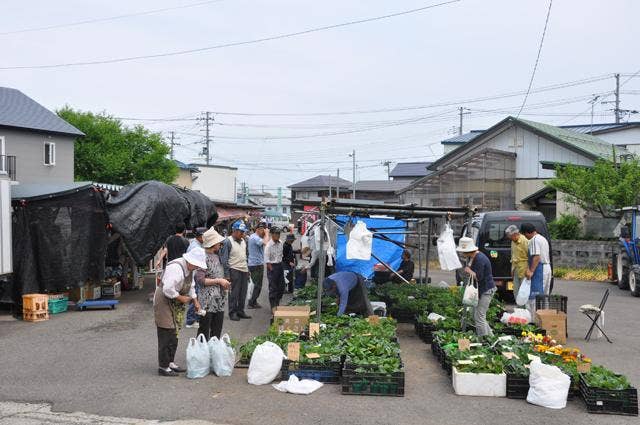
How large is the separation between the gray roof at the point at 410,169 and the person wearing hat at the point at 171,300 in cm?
5588

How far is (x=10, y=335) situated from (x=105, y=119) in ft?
117

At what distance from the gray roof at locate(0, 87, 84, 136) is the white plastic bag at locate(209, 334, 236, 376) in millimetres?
28814

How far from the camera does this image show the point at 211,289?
30.1 feet

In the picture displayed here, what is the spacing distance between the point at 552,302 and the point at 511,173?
22.0 m

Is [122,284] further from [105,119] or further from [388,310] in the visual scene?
[105,119]

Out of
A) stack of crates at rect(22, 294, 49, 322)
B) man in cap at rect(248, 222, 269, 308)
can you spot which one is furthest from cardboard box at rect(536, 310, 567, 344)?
stack of crates at rect(22, 294, 49, 322)

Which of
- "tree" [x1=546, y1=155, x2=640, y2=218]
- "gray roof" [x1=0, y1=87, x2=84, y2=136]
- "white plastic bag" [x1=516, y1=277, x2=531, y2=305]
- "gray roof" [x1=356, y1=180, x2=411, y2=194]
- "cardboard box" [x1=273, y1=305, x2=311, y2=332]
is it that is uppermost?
"gray roof" [x1=0, y1=87, x2=84, y2=136]

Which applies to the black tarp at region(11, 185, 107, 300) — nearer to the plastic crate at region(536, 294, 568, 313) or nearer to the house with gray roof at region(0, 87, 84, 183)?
the plastic crate at region(536, 294, 568, 313)

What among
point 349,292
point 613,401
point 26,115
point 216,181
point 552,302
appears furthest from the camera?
point 216,181

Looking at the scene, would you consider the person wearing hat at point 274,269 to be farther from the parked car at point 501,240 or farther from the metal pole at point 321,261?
the parked car at point 501,240

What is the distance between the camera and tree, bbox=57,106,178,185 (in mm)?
42938

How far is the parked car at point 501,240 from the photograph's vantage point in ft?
52.3

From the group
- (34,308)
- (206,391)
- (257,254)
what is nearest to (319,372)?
(206,391)

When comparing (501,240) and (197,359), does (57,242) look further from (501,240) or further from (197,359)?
(501,240)
